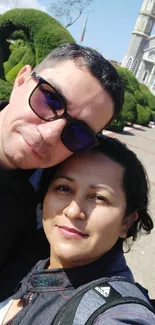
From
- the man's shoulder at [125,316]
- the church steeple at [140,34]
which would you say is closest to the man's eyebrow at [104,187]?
the man's shoulder at [125,316]

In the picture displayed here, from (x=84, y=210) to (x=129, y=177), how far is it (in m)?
0.29

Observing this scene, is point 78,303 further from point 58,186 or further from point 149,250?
point 149,250

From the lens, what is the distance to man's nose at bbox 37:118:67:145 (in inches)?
56.2

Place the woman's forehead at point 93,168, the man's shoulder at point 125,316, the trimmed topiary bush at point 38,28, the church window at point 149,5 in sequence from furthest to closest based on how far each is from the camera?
1. the church window at point 149,5
2. the trimmed topiary bush at point 38,28
3. the woman's forehead at point 93,168
4. the man's shoulder at point 125,316

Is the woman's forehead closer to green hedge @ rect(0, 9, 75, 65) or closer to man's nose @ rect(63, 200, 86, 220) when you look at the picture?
man's nose @ rect(63, 200, 86, 220)

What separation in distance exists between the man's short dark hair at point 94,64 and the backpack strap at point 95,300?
2.74 feet

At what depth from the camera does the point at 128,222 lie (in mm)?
1461

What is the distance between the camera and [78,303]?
1031mm

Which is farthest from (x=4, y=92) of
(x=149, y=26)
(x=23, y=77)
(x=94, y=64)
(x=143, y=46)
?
(x=149, y=26)

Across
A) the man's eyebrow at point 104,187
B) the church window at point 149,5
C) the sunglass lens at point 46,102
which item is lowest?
the man's eyebrow at point 104,187

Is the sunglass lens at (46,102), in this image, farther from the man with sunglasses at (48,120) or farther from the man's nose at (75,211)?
the man's nose at (75,211)

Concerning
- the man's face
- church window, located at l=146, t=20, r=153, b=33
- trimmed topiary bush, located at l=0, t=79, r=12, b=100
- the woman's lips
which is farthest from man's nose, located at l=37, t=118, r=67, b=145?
church window, located at l=146, t=20, r=153, b=33

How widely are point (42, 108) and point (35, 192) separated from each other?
42 cm

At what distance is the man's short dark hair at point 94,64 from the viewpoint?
1.49m
